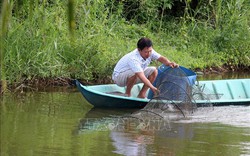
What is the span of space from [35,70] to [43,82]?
33 cm

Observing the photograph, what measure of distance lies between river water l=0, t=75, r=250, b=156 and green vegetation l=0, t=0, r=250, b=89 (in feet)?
3.62

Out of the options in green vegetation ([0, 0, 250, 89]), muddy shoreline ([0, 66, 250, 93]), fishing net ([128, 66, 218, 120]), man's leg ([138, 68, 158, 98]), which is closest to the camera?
fishing net ([128, 66, 218, 120])

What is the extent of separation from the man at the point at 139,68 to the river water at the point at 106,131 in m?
0.47

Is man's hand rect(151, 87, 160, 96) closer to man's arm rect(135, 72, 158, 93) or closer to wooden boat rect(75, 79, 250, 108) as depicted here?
man's arm rect(135, 72, 158, 93)

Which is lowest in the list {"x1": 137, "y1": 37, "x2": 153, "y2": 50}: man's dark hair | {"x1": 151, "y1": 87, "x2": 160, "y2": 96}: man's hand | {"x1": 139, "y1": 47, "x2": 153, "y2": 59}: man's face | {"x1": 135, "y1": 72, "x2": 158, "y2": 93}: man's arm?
{"x1": 151, "y1": 87, "x2": 160, "y2": 96}: man's hand

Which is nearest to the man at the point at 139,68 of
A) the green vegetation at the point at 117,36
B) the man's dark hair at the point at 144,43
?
the man's dark hair at the point at 144,43

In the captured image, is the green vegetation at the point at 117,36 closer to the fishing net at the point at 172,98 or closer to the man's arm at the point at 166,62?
the man's arm at the point at 166,62

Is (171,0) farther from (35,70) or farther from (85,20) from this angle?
(35,70)

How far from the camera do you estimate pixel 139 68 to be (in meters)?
8.88

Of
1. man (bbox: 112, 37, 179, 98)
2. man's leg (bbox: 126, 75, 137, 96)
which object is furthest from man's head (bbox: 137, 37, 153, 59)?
man's leg (bbox: 126, 75, 137, 96)

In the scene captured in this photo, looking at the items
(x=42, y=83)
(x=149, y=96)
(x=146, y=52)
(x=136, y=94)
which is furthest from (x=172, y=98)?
(x=42, y=83)

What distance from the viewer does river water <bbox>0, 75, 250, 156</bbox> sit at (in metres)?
6.54

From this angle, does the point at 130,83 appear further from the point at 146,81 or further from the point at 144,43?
the point at 144,43

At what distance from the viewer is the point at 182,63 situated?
13.8m
